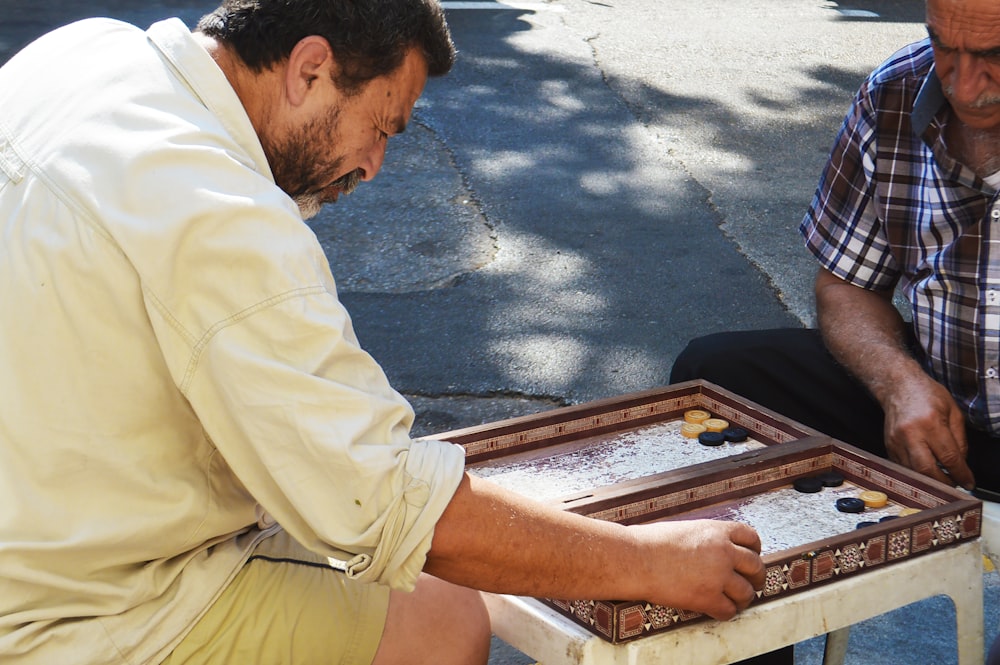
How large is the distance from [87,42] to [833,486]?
1.14 meters

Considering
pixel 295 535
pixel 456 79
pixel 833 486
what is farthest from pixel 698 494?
pixel 456 79

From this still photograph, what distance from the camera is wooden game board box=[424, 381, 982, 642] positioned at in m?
1.43

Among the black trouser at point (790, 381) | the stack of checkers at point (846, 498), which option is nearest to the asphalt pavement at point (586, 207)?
the black trouser at point (790, 381)

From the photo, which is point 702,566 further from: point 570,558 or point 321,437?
point 321,437

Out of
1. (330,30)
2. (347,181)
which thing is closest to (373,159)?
(347,181)

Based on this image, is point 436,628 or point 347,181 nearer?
point 436,628

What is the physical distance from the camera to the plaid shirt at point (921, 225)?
203 cm

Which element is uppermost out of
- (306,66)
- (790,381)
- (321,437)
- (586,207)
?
(306,66)

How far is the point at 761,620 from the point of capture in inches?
55.8

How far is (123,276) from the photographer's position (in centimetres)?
124

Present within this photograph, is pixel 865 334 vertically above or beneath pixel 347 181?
beneath

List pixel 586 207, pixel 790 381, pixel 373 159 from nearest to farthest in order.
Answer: pixel 373 159, pixel 790 381, pixel 586 207

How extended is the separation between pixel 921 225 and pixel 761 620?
1.01 m

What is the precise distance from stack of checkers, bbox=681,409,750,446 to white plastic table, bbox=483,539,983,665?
1.17ft
